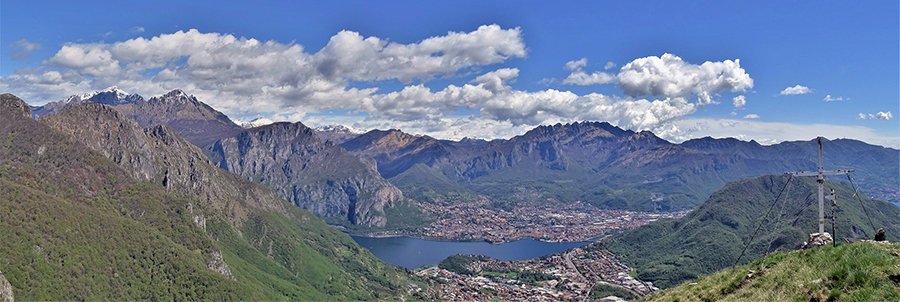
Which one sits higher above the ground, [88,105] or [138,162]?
[88,105]

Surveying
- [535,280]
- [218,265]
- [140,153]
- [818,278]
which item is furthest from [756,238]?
[140,153]

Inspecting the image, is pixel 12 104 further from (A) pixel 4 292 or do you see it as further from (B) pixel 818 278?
(B) pixel 818 278

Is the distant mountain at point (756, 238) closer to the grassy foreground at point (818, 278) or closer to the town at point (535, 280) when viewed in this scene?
the town at point (535, 280)

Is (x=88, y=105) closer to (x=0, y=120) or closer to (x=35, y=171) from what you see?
(x=0, y=120)

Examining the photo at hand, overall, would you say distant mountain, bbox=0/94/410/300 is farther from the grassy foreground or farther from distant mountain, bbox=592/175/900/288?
the grassy foreground

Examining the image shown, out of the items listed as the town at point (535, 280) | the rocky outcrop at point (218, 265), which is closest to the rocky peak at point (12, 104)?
the rocky outcrop at point (218, 265)

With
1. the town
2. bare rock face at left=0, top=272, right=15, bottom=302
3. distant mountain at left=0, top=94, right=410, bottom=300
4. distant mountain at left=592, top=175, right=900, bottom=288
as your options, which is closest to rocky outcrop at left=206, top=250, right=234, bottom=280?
distant mountain at left=0, top=94, right=410, bottom=300

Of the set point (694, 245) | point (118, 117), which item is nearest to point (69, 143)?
point (118, 117)
